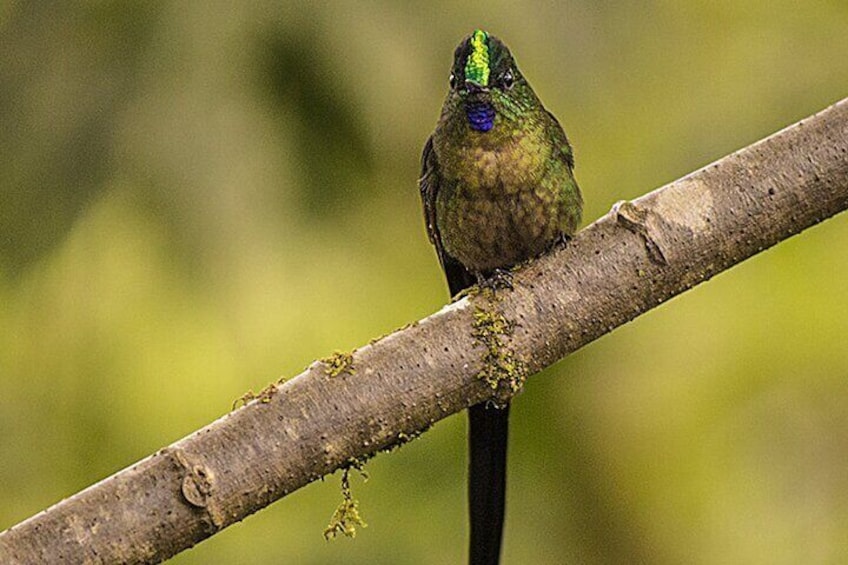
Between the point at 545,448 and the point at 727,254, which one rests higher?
the point at 545,448

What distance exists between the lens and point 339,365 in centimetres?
148

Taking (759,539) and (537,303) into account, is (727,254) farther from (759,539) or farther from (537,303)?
(759,539)

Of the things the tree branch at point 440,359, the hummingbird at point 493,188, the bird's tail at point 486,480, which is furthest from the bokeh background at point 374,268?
the tree branch at point 440,359

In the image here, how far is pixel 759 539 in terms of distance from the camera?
382 cm

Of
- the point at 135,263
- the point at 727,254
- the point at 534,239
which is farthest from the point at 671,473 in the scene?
the point at 727,254

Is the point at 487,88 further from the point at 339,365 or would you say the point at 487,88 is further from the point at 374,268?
the point at 374,268

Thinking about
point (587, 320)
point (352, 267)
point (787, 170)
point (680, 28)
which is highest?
point (680, 28)

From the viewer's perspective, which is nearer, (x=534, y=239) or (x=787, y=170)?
(x=787, y=170)

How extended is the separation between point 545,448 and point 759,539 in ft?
2.59

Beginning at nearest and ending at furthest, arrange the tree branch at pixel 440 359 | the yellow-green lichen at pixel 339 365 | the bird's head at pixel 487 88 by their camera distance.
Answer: the tree branch at pixel 440 359 → the yellow-green lichen at pixel 339 365 → the bird's head at pixel 487 88

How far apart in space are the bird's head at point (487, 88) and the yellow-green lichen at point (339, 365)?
56 cm

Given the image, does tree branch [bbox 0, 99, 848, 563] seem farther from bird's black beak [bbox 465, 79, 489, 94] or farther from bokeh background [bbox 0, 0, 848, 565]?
bokeh background [bbox 0, 0, 848, 565]

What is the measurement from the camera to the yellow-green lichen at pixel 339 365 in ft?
4.83

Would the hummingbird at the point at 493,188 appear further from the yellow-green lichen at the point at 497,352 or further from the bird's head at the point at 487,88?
the yellow-green lichen at the point at 497,352
